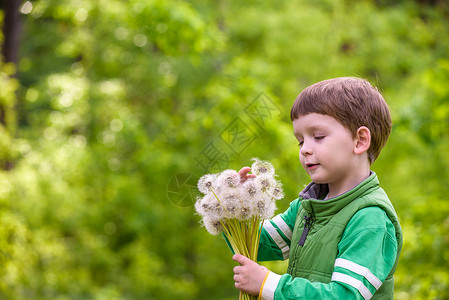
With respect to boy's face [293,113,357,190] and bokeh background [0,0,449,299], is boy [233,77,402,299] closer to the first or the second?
boy's face [293,113,357,190]

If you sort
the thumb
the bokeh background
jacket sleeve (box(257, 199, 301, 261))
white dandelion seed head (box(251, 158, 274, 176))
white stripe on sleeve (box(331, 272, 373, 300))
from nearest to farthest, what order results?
white stripe on sleeve (box(331, 272, 373, 300)) < the thumb < white dandelion seed head (box(251, 158, 274, 176)) < jacket sleeve (box(257, 199, 301, 261)) < the bokeh background

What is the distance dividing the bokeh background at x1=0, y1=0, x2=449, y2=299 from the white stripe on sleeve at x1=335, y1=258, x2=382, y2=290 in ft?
12.9

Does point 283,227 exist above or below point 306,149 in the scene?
below

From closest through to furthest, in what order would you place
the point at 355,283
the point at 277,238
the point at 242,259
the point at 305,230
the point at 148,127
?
the point at 355,283
the point at 242,259
the point at 305,230
the point at 277,238
the point at 148,127

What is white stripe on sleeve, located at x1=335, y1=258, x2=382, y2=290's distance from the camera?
1.22 m

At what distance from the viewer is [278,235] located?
161 cm

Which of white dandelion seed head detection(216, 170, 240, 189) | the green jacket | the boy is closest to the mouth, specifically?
the boy

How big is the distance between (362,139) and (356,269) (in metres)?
0.37

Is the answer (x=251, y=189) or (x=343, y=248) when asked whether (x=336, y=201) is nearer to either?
(x=343, y=248)

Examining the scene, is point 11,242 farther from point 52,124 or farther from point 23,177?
point 52,124

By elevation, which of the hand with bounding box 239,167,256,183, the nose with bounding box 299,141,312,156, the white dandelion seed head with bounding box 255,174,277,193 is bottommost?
the white dandelion seed head with bounding box 255,174,277,193

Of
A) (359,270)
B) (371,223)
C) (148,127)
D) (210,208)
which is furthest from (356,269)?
(148,127)

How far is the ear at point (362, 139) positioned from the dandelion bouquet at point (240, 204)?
9.8 inches

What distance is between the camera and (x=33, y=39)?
9.35 m
